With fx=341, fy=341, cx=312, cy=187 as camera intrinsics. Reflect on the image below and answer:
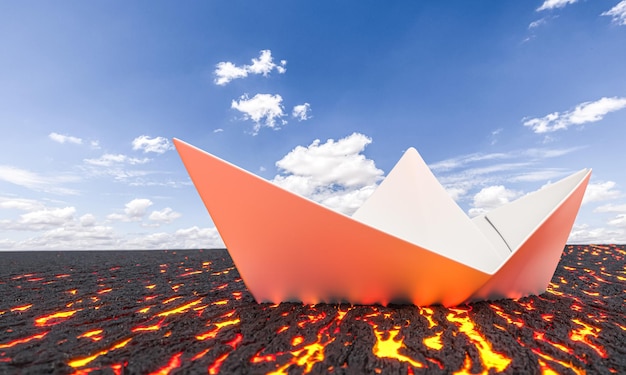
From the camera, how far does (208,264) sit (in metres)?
6.96

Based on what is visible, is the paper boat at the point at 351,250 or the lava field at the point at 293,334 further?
the paper boat at the point at 351,250

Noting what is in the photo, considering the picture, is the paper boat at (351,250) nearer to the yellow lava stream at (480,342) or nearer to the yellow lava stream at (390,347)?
the yellow lava stream at (480,342)

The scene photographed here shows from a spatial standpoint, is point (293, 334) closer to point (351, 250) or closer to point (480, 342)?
point (351, 250)

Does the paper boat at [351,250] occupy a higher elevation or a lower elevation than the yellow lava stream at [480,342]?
higher

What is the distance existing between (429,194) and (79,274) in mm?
6129

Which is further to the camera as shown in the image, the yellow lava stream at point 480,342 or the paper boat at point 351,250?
the paper boat at point 351,250

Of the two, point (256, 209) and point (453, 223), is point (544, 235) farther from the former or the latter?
point (256, 209)

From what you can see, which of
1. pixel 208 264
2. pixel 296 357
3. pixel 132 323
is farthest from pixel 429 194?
pixel 208 264

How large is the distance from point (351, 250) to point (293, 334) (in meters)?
0.86

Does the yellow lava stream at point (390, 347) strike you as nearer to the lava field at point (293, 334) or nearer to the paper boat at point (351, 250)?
the lava field at point (293, 334)

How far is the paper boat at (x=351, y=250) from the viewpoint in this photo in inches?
115

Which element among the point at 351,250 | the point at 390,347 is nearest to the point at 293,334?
the point at 390,347

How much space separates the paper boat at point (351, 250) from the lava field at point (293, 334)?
0.57 feet

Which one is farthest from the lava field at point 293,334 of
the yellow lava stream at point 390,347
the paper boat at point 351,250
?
the paper boat at point 351,250
